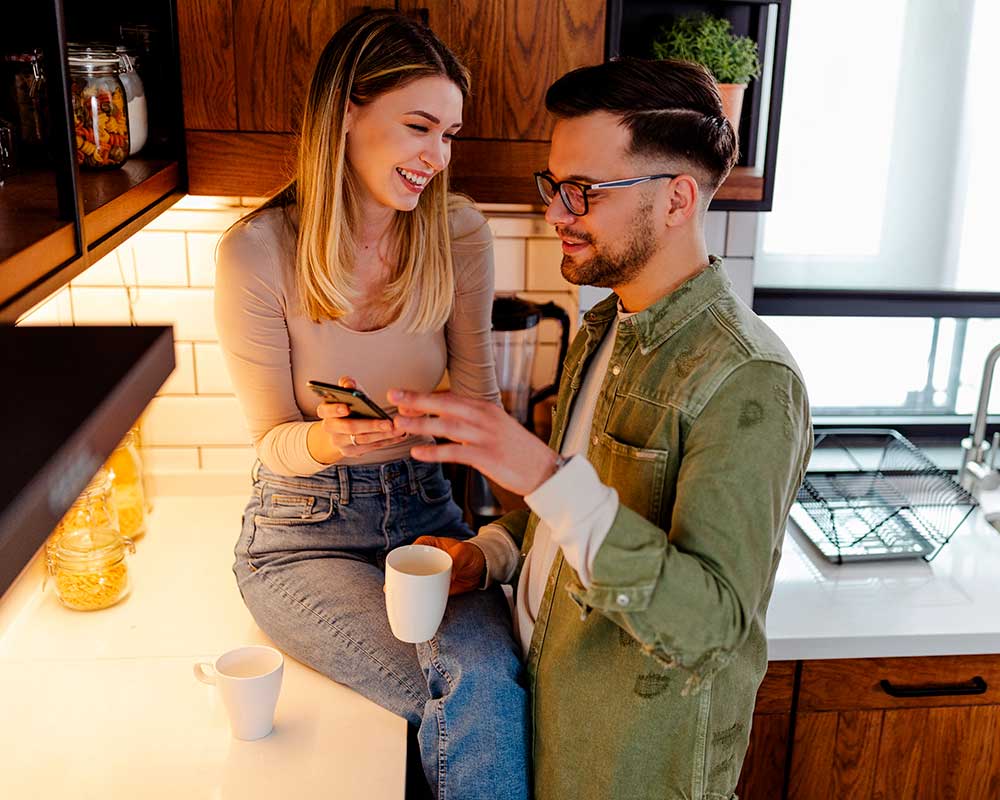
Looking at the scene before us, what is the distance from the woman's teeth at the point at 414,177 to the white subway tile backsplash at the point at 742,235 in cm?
78

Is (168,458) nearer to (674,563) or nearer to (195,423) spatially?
(195,423)

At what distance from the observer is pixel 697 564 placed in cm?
115

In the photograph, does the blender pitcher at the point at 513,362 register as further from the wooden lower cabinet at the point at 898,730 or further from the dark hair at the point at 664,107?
the dark hair at the point at 664,107

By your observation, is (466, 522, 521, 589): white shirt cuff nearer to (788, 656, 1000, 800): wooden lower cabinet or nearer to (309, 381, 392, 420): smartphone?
(309, 381, 392, 420): smartphone

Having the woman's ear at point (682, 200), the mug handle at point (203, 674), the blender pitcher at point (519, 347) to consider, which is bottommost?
the mug handle at point (203, 674)

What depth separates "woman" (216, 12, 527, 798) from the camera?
1.52m

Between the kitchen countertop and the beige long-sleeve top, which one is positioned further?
the beige long-sleeve top

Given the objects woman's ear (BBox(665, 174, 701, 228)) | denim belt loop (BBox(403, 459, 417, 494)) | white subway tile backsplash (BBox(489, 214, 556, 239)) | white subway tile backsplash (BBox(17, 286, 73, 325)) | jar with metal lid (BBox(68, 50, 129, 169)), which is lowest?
denim belt loop (BBox(403, 459, 417, 494))

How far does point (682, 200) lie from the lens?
1.37 m

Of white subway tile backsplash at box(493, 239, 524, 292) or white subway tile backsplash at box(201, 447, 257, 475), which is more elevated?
white subway tile backsplash at box(493, 239, 524, 292)

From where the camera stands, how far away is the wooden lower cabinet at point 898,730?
186 centimetres

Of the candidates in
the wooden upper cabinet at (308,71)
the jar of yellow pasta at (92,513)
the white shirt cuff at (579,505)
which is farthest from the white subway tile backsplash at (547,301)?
the white shirt cuff at (579,505)

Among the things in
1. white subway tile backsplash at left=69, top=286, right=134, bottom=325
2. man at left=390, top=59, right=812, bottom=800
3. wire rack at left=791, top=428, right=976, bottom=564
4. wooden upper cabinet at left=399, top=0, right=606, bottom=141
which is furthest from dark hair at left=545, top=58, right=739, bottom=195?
white subway tile backsplash at left=69, top=286, right=134, bottom=325

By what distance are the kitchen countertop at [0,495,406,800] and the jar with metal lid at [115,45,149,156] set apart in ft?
2.48
